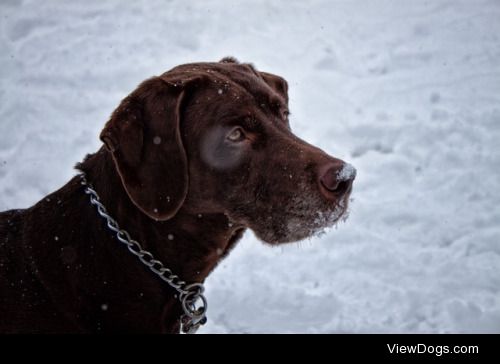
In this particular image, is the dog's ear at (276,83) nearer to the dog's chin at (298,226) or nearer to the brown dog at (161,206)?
the brown dog at (161,206)

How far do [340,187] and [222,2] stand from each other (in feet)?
22.4

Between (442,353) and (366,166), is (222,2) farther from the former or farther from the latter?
(442,353)

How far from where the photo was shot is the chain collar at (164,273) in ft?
9.24

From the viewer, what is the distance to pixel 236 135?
2.92 metres

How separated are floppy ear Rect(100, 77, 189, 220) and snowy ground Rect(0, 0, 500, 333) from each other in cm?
104

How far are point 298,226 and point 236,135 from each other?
558 mm

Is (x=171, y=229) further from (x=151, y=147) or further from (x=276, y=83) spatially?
(x=276, y=83)

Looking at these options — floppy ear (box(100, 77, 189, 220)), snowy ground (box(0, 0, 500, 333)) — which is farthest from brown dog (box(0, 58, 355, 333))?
snowy ground (box(0, 0, 500, 333))

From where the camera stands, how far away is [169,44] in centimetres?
814

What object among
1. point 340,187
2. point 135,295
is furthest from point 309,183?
point 135,295

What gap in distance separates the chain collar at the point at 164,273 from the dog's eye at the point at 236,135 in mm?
695

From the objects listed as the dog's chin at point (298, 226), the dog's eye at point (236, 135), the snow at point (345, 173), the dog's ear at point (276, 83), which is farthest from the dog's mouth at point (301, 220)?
the dog's ear at point (276, 83)

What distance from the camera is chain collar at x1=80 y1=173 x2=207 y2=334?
282 cm

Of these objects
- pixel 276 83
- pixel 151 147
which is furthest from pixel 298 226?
pixel 276 83
